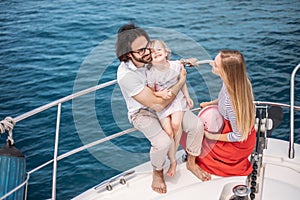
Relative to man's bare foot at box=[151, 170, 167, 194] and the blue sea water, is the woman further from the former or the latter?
the blue sea water

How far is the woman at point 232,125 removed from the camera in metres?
2.87

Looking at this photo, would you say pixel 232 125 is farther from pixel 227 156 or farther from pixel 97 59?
pixel 97 59

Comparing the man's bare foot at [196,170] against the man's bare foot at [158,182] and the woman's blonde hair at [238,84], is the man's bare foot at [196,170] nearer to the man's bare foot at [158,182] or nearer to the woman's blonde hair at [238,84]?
the man's bare foot at [158,182]

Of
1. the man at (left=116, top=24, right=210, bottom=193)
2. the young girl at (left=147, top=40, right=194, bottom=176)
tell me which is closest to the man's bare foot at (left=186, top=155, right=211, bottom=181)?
the man at (left=116, top=24, right=210, bottom=193)

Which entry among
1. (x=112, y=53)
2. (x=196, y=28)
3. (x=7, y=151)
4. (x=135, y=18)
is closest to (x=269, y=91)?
(x=112, y=53)

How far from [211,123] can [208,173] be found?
0.30m

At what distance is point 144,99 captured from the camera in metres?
2.85

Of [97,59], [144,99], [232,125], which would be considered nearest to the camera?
[144,99]

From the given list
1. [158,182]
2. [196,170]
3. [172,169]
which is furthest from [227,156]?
[158,182]

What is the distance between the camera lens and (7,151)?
2.70 metres

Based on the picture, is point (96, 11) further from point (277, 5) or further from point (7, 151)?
point (7, 151)

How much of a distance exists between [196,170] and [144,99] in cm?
58

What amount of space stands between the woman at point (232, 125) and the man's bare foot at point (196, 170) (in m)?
0.05

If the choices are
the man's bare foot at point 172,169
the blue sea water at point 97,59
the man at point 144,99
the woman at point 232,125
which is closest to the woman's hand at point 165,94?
the man at point 144,99
